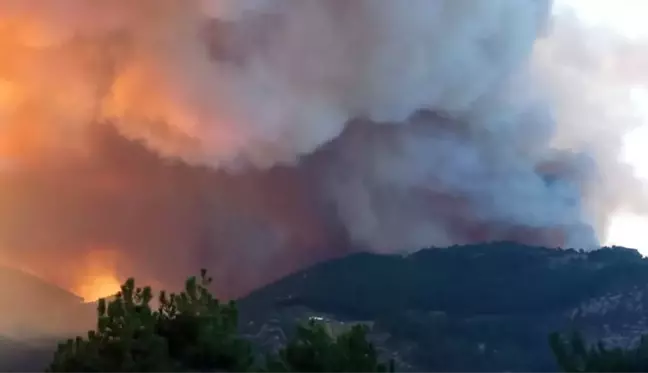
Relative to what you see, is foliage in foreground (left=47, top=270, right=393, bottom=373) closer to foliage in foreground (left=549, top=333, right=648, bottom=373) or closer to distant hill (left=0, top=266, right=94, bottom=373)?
foliage in foreground (left=549, top=333, right=648, bottom=373)

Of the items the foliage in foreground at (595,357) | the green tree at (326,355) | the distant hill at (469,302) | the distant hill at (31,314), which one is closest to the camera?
the green tree at (326,355)

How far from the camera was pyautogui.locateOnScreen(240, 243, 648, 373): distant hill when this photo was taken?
5234 centimetres

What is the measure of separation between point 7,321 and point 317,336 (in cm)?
2937

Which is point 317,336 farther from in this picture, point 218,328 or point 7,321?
point 7,321

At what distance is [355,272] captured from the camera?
5681 centimetres

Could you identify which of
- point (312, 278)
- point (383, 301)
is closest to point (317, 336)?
point (312, 278)

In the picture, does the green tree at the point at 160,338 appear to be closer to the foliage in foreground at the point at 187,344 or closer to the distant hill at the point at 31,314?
the foliage in foreground at the point at 187,344

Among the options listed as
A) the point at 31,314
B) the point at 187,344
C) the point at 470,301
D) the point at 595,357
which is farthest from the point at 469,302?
the point at 187,344

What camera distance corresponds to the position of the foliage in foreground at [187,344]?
36.3 ft

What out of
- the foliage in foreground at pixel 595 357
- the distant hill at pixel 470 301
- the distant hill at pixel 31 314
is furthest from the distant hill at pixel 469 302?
the foliage in foreground at pixel 595 357

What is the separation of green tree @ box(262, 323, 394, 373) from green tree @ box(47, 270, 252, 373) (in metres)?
0.69

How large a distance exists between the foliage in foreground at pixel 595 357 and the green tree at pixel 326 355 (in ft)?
11.7

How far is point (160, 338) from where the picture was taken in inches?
442

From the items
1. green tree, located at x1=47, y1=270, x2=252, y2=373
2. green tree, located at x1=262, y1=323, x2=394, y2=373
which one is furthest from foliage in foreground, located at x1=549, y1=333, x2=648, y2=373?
green tree, located at x1=47, y1=270, x2=252, y2=373
